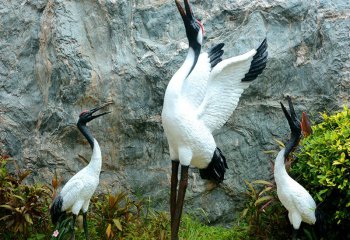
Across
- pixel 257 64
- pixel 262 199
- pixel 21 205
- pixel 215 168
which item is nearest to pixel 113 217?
pixel 21 205

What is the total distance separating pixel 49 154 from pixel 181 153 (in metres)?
2.02

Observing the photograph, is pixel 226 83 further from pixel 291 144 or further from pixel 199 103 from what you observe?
pixel 291 144


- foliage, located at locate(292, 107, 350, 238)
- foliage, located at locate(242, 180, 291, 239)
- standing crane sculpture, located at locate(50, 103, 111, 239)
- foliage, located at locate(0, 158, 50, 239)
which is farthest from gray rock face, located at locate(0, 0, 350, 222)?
standing crane sculpture, located at locate(50, 103, 111, 239)

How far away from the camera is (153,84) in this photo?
18.9 ft

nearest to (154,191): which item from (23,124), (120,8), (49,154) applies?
(49,154)

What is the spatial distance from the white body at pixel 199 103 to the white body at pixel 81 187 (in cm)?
73

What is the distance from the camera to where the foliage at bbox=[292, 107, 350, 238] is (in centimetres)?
455

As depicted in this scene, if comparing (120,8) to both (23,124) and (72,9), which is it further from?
(23,124)

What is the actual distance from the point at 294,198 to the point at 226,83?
110 cm

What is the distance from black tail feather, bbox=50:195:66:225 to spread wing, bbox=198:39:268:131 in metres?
1.45

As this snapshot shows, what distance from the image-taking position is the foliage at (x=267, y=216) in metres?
5.16

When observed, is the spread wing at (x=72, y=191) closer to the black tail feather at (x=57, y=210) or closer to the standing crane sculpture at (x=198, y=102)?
the black tail feather at (x=57, y=210)

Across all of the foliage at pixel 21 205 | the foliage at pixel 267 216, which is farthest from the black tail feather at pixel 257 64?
the foliage at pixel 21 205

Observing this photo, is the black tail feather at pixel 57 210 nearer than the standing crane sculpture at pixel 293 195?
No
